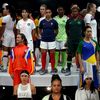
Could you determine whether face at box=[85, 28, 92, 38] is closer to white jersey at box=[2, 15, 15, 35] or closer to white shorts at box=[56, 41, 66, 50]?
white shorts at box=[56, 41, 66, 50]

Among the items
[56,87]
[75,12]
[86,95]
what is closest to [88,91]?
[86,95]

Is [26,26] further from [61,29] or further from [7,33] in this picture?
[61,29]

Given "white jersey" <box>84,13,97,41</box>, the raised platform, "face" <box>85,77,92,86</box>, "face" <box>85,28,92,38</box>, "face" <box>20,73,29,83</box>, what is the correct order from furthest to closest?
1. "white jersey" <box>84,13,97,41</box>
2. the raised platform
3. "face" <box>85,28,92,38</box>
4. "face" <box>85,77,92,86</box>
5. "face" <box>20,73,29,83</box>

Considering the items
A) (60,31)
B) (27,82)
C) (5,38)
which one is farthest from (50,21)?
(27,82)

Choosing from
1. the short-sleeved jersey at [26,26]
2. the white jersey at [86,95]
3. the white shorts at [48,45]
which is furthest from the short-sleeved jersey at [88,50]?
the short-sleeved jersey at [26,26]

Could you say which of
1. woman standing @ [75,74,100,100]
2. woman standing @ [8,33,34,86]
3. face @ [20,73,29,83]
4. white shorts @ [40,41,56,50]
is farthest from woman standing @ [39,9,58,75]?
face @ [20,73,29,83]

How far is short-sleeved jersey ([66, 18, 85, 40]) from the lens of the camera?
10164 millimetres

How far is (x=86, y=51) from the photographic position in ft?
30.5

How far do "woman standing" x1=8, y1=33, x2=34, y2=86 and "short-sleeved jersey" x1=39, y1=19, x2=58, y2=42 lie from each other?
1.05 metres

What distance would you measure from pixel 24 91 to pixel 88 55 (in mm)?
1649

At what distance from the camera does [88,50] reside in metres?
9.27

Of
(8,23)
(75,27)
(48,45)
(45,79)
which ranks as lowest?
(45,79)

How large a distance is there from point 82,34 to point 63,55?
1.34m

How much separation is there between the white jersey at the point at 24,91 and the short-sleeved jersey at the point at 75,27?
82.7 inches
